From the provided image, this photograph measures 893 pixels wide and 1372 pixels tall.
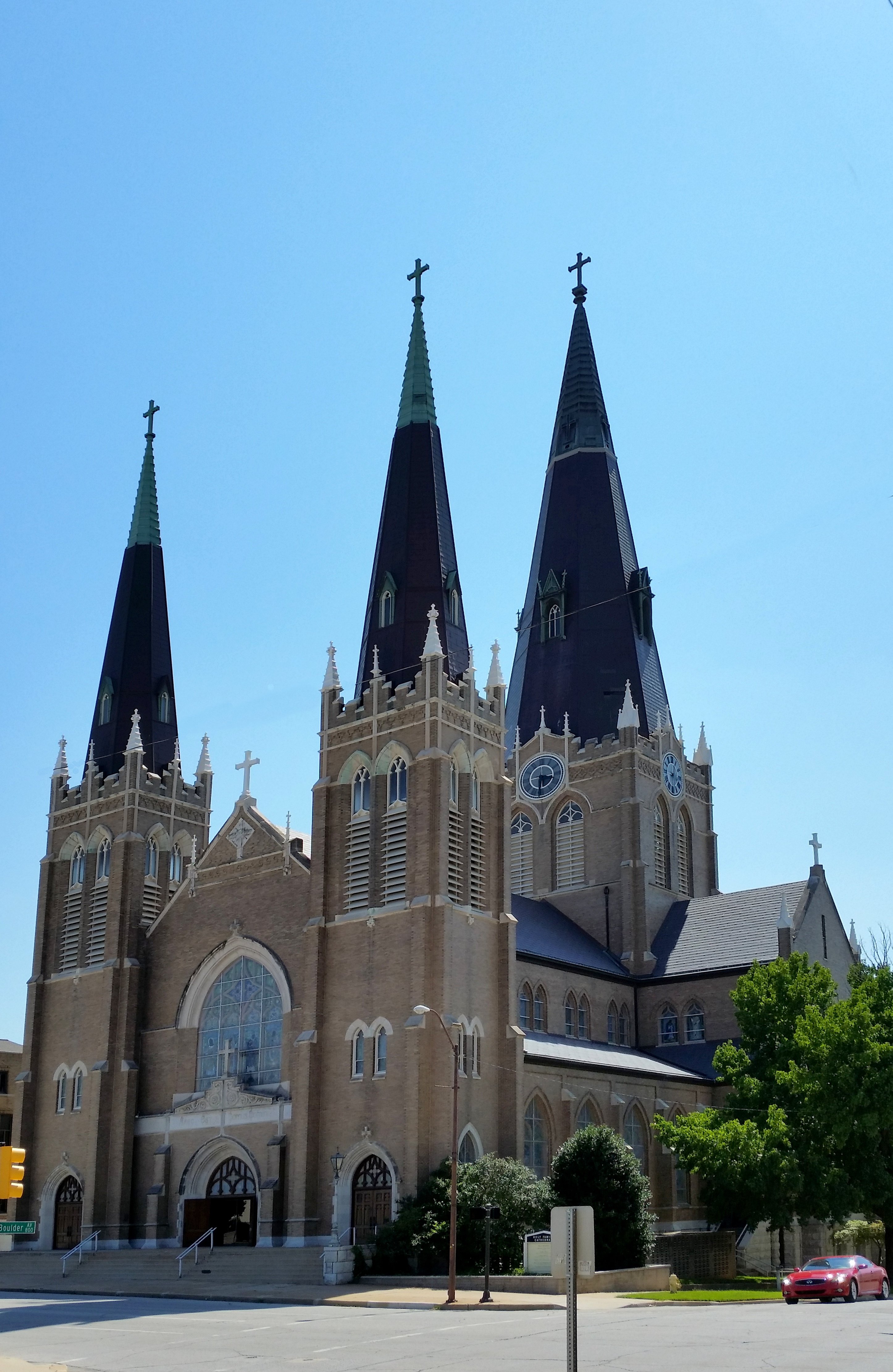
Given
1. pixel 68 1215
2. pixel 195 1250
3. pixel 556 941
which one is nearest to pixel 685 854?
pixel 556 941

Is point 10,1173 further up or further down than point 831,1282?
further up

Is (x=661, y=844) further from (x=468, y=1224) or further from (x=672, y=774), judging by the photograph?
(x=468, y=1224)

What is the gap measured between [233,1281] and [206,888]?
14323mm

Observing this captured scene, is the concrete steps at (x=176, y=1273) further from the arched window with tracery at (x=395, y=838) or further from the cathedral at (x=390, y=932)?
the arched window with tracery at (x=395, y=838)

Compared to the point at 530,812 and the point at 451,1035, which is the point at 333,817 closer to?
the point at 451,1035

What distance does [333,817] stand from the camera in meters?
46.0

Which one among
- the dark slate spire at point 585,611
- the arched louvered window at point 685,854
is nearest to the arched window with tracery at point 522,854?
the dark slate spire at point 585,611

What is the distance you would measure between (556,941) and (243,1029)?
13783 millimetres

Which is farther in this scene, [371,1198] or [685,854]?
[685,854]

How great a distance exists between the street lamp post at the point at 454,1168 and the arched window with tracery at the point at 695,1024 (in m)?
18.6

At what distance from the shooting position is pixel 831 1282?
100.0 feet

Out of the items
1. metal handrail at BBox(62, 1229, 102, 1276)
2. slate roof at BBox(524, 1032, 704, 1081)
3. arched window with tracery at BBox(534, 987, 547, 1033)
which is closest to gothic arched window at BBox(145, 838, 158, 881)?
metal handrail at BBox(62, 1229, 102, 1276)

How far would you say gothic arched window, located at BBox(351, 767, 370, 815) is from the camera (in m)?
45.8

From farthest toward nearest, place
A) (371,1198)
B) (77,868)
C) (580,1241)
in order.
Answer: (77,868) → (371,1198) → (580,1241)
